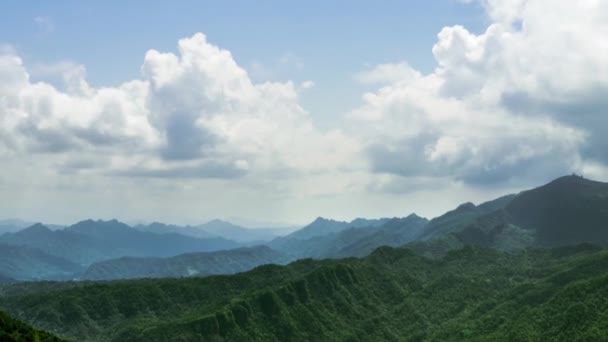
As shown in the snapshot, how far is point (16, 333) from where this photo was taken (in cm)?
10512

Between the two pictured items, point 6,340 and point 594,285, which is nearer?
point 6,340

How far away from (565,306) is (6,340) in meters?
181

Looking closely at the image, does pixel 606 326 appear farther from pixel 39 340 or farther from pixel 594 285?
pixel 39 340

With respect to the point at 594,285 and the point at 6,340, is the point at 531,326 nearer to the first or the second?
the point at 594,285

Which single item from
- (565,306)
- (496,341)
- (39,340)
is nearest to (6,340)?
(39,340)

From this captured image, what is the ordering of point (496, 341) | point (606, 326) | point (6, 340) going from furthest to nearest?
point (496, 341) < point (606, 326) < point (6, 340)

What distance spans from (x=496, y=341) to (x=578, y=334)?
2664 cm

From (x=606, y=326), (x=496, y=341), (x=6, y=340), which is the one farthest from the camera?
(x=496, y=341)

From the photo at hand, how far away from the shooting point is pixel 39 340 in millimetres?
106375

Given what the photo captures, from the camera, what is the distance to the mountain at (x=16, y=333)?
101875 millimetres

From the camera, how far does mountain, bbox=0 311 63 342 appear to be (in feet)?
334

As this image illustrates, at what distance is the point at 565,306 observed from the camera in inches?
7771

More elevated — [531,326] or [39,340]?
[39,340]

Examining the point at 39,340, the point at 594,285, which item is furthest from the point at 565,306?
the point at 39,340
